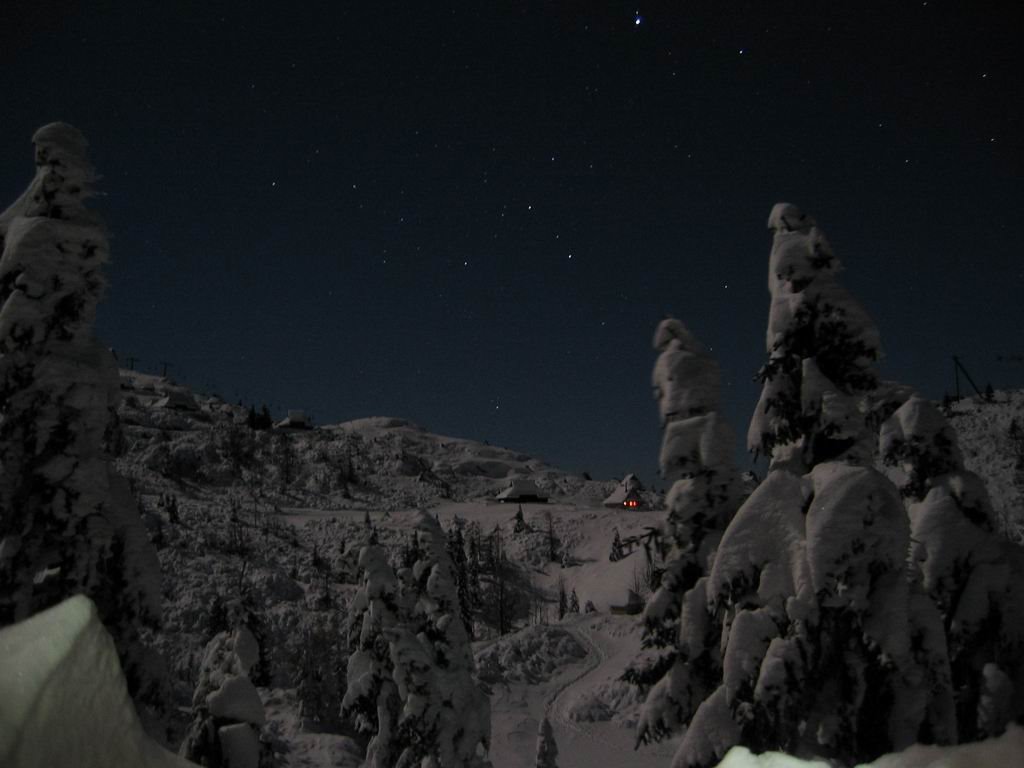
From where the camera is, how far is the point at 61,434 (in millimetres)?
9133

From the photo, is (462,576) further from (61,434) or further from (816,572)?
(816,572)

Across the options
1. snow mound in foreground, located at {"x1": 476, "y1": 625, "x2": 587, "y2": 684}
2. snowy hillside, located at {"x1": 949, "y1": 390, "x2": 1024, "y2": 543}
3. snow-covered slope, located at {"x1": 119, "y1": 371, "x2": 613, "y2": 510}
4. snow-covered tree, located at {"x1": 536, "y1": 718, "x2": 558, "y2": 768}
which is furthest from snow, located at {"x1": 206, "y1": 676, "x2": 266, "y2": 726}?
snow-covered slope, located at {"x1": 119, "y1": 371, "x2": 613, "y2": 510}

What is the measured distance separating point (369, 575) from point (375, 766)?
473 centimetres

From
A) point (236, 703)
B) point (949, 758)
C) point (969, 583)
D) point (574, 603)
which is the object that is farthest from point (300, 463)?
point (949, 758)

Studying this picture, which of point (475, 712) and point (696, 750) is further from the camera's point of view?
point (475, 712)

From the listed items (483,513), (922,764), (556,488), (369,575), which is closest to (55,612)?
(922,764)

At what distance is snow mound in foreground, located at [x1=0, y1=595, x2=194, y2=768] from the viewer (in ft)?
3.59

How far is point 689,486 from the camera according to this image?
1212 centimetres

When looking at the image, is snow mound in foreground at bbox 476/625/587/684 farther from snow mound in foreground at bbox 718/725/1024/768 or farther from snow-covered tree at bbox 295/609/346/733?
snow mound in foreground at bbox 718/725/1024/768

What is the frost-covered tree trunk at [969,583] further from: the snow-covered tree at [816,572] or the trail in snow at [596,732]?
the trail in snow at [596,732]

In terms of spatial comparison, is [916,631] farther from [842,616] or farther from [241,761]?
[241,761]

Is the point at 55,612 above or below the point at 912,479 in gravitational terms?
below

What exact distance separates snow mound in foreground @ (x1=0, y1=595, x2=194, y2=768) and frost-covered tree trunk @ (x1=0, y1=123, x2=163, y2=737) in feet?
30.2

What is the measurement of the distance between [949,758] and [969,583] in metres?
11.6
